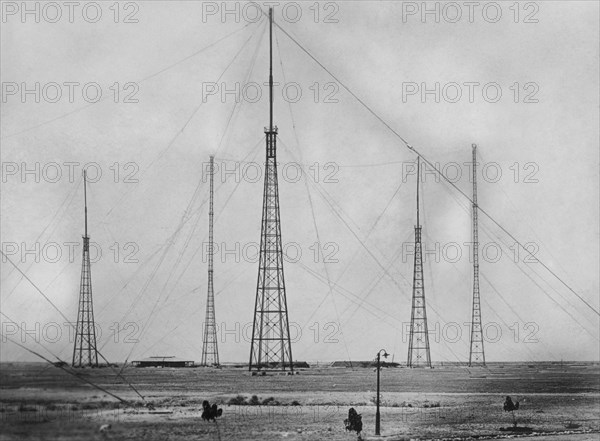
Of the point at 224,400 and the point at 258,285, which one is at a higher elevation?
the point at 258,285

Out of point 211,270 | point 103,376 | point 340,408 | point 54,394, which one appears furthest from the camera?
point 211,270

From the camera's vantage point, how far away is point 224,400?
8075 cm

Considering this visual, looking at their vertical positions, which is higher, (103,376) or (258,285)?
(258,285)

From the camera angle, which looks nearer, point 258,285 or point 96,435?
point 96,435

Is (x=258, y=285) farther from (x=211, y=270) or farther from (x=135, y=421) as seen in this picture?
(x=211, y=270)

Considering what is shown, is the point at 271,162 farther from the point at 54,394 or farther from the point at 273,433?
the point at 54,394

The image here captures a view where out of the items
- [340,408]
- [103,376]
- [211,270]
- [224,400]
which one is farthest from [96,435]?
[211,270]

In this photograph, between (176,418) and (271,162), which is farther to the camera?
(271,162)

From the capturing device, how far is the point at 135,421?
52250 mm

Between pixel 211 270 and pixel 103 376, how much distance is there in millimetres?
92516

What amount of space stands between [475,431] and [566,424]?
9.02 metres

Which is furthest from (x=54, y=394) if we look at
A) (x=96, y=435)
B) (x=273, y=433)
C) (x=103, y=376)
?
(x=273, y=433)

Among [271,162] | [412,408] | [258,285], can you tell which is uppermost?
[271,162]

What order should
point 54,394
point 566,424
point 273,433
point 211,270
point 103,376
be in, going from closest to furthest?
point 54,394
point 103,376
point 273,433
point 566,424
point 211,270
